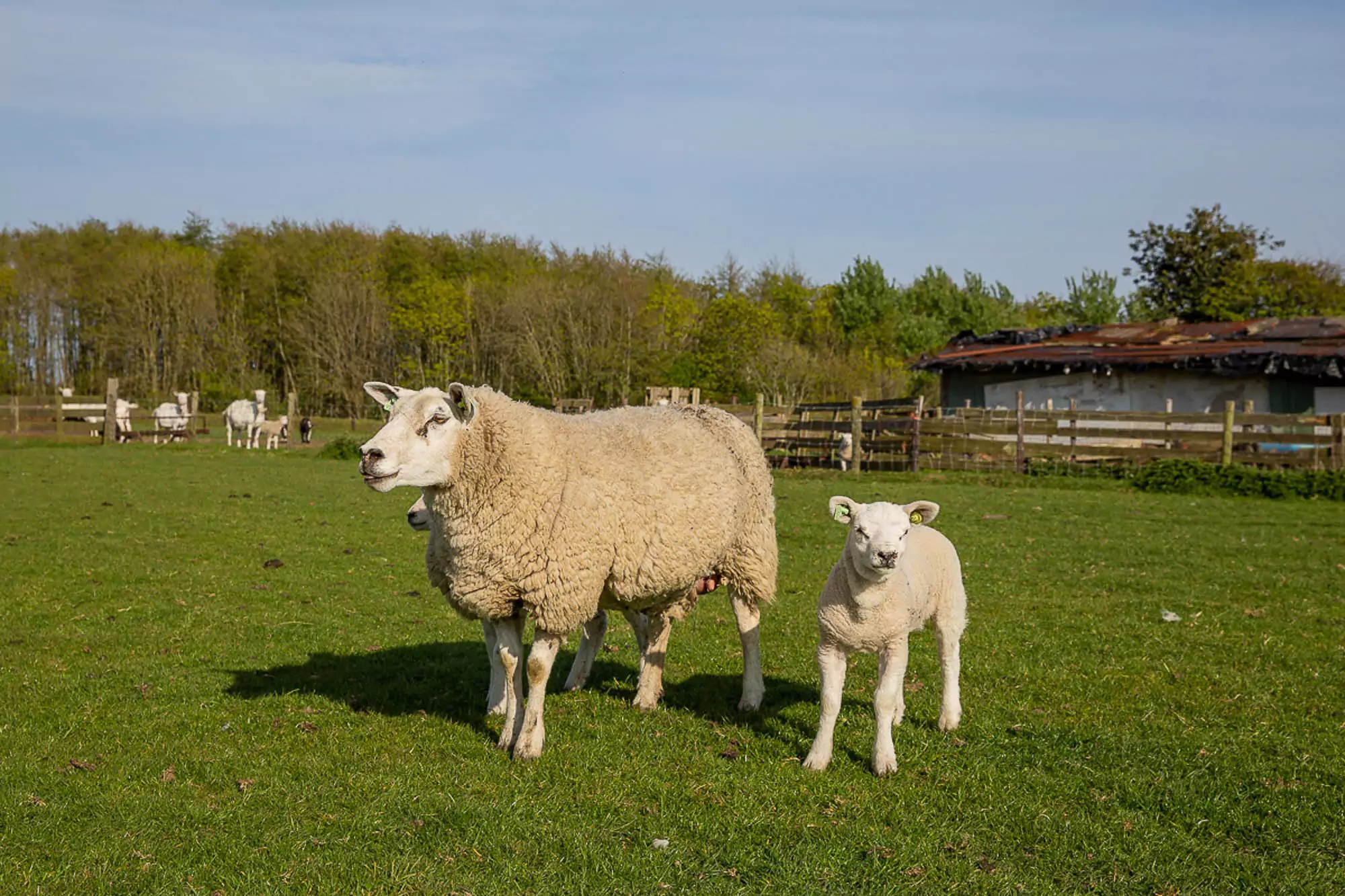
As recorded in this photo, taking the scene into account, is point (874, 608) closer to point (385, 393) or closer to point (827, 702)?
point (827, 702)

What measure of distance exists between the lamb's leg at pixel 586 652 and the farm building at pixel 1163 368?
27.2m

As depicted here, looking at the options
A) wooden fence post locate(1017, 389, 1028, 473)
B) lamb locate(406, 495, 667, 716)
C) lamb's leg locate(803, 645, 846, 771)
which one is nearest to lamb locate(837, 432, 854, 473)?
wooden fence post locate(1017, 389, 1028, 473)

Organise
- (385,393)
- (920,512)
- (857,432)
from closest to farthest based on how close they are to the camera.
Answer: (920,512)
(385,393)
(857,432)

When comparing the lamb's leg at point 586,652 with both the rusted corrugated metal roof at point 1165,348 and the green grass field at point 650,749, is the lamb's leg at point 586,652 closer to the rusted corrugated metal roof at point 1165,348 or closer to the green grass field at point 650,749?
the green grass field at point 650,749

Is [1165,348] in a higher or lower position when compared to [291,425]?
higher

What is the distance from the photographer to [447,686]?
7953mm

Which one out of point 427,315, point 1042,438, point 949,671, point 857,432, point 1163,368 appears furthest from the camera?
point 427,315

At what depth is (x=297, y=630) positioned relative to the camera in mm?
9648

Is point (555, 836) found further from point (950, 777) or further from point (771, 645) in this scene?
point (771, 645)

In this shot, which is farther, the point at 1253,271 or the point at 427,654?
the point at 1253,271

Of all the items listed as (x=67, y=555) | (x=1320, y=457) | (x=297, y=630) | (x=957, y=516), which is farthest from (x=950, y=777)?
(x=1320, y=457)

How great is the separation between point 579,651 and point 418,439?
2.56m

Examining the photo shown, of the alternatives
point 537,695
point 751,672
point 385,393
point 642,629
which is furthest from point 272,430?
point 537,695

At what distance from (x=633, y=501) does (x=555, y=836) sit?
2.42m
